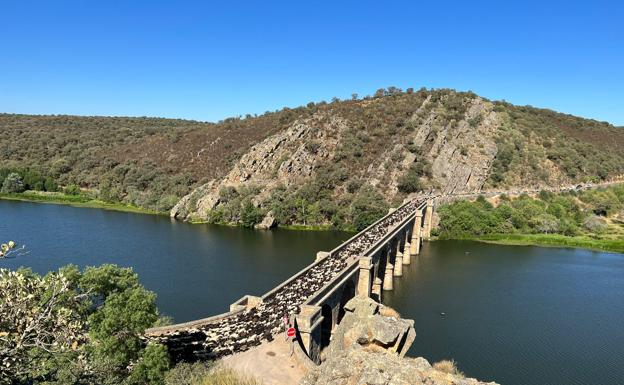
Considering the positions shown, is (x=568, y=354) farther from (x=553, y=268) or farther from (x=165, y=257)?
(x=165, y=257)

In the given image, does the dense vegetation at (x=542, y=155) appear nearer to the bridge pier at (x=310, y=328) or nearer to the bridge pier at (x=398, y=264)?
the bridge pier at (x=398, y=264)

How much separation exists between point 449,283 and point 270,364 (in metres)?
28.6

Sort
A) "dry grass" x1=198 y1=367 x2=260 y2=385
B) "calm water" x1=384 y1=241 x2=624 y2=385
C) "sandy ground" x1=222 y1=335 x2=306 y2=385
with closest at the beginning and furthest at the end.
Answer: "dry grass" x1=198 y1=367 x2=260 y2=385, "sandy ground" x1=222 y1=335 x2=306 y2=385, "calm water" x1=384 y1=241 x2=624 y2=385

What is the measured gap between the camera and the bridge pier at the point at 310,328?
68.9ft

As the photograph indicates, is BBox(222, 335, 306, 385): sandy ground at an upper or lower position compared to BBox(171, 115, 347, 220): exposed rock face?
lower

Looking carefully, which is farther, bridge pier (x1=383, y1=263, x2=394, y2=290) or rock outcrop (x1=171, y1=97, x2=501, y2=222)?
rock outcrop (x1=171, y1=97, x2=501, y2=222)

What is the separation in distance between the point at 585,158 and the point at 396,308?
3232 inches

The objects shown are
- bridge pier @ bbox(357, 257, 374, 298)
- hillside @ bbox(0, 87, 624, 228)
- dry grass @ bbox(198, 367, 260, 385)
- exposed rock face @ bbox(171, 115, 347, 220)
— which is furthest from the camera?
→ exposed rock face @ bbox(171, 115, 347, 220)

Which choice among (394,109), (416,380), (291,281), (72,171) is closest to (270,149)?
(394,109)

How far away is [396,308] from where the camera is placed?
36031 millimetres

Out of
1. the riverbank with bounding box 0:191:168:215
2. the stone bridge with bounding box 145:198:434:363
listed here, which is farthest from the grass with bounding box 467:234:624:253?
the riverbank with bounding box 0:191:168:215

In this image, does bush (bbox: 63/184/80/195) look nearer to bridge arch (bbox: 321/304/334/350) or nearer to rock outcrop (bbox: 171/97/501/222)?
rock outcrop (bbox: 171/97/501/222)

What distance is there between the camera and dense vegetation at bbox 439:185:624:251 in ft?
216

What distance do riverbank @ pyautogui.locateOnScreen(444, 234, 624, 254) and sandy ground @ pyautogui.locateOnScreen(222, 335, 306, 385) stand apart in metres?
52.7
